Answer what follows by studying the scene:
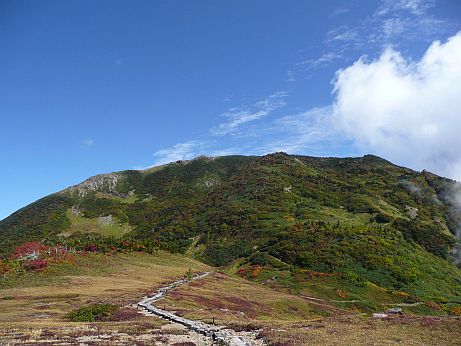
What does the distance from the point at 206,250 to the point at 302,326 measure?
128m

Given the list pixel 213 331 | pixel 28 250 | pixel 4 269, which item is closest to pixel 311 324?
pixel 213 331

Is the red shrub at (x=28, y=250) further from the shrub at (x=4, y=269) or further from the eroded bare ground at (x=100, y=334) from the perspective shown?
the eroded bare ground at (x=100, y=334)

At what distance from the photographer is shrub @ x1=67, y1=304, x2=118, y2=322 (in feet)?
156

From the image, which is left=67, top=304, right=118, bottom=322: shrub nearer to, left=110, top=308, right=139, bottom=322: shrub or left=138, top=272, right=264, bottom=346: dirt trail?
left=110, top=308, right=139, bottom=322: shrub

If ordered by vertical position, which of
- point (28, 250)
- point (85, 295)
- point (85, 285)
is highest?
point (28, 250)

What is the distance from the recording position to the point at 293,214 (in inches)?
7820

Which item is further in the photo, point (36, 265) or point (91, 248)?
point (91, 248)

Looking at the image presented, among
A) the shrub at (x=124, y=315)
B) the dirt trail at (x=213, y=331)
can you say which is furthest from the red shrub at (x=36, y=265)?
the shrub at (x=124, y=315)

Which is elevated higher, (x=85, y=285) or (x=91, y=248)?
(x=91, y=248)

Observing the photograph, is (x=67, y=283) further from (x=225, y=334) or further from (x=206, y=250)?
(x=206, y=250)

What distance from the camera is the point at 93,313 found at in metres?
49.5

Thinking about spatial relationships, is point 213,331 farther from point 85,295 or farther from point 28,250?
point 28,250

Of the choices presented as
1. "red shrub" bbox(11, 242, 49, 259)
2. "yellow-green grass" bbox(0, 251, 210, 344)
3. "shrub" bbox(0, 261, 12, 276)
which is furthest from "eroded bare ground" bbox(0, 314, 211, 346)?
"red shrub" bbox(11, 242, 49, 259)

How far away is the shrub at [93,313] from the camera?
47500 mm
